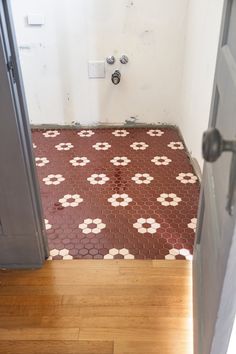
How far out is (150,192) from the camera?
2.01 meters

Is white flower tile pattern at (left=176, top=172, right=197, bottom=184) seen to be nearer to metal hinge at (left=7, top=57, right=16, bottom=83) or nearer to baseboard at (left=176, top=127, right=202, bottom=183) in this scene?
baseboard at (left=176, top=127, right=202, bottom=183)

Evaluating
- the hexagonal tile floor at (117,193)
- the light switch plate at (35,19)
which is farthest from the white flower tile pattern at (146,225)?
the light switch plate at (35,19)

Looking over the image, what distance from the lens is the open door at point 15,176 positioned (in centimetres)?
115

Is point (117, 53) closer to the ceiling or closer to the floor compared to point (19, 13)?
closer to the floor

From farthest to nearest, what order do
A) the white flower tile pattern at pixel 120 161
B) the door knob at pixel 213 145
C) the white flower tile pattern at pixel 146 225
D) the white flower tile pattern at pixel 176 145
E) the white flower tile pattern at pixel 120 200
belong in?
the white flower tile pattern at pixel 176 145 → the white flower tile pattern at pixel 120 161 → the white flower tile pattern at pixel 120 200 → the white flower tile pattern at pixel 146 225 → the door knob at pixel 213 145

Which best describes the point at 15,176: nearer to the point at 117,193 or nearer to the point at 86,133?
the point at 117,193

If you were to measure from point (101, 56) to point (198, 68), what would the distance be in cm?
76

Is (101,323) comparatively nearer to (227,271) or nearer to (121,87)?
(227,271)

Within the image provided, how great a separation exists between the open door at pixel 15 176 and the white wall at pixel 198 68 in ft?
3.29

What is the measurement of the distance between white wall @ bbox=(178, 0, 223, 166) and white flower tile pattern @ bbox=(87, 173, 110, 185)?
592 millimetres

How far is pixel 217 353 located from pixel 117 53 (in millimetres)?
2154

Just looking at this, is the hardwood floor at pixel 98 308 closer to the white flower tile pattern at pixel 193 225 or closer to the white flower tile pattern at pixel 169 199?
the white flower tile pattern at pixel 193 225

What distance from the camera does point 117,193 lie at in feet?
6.57

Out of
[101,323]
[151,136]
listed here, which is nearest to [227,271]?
[101,323]
